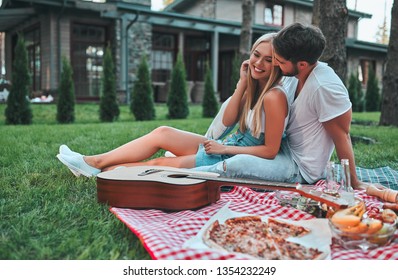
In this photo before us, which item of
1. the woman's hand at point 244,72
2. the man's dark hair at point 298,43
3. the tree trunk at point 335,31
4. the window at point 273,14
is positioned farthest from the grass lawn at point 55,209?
the window at point 273,14

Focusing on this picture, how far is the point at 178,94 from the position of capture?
9984mm

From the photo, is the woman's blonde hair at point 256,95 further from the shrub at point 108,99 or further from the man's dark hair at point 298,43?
the shrub at point 108,99

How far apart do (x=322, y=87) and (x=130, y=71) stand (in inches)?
409

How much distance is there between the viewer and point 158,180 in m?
2.32

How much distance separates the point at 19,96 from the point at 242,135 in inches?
249

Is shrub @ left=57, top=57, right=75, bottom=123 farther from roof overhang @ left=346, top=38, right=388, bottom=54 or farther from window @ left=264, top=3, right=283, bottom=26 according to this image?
roof overhang @ left=346, top=38, right=388, bottom=54

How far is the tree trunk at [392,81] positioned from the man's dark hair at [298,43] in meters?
5.33

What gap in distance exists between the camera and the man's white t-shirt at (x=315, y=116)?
101 inches

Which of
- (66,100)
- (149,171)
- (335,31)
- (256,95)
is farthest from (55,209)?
(66,100)

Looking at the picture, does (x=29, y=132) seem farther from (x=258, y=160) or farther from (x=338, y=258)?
(x=338, y=258)

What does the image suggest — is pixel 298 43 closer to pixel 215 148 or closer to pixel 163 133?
Answer: pixel 215 148

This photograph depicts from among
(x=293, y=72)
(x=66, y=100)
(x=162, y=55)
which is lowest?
(x=66, y=100)

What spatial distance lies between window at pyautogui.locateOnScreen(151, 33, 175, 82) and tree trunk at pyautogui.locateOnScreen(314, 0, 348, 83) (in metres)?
9.50

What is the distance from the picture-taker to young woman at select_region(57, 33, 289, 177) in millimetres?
2629
